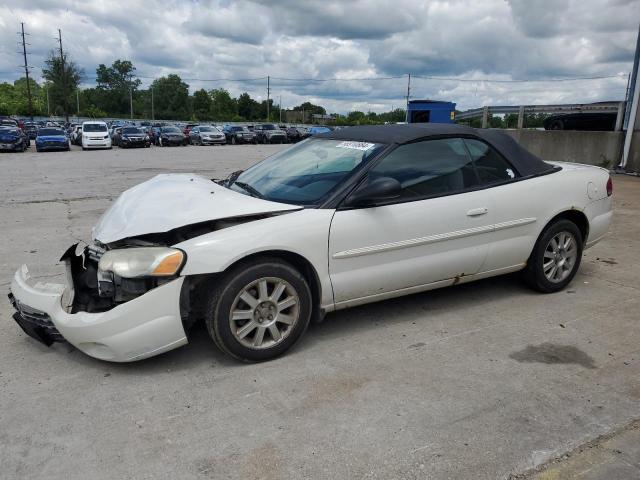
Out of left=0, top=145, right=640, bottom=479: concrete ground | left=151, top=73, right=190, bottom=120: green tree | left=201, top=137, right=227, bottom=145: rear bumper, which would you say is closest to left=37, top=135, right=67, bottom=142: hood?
left=201, top=137, right=227, bottom=145: rear bumper

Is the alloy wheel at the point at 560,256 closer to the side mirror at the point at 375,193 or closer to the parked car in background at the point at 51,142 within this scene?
the side mirror at the point at 375,193

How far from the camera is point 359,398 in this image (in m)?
2.99

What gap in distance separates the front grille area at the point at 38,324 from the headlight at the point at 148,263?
60cm

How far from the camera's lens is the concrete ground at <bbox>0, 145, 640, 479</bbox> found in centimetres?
247

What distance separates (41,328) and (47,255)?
289 cm

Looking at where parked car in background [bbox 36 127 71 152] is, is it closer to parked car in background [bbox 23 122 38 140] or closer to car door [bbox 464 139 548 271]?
parked car in background [bbox 23 122 38 140]

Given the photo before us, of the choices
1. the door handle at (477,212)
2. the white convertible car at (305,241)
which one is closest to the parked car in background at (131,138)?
the white convertible car at (305,241)

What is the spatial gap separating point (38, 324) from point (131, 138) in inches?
1195

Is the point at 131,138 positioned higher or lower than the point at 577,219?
lower

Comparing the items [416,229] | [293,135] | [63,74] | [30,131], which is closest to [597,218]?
[416,229]

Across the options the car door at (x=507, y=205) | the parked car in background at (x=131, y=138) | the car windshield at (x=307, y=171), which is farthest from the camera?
Answer: the parked car in background at (x=131, y=138)

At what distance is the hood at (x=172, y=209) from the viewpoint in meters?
3.31

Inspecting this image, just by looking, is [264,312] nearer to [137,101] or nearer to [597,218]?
[597,218]

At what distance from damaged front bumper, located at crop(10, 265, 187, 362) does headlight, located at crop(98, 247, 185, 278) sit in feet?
0.29
